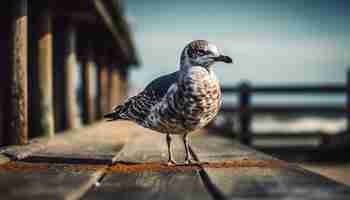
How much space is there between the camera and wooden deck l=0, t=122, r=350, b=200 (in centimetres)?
274

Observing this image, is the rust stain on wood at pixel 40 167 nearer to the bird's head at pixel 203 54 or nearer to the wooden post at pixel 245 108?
the bird's head at pixel 203 54

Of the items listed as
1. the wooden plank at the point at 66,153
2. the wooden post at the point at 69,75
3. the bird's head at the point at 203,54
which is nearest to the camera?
the bird's head at the point at 203,54

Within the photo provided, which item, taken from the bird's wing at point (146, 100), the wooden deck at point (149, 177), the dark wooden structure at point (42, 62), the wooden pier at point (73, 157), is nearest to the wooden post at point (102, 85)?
the dark wooden structure at point (42, 62)

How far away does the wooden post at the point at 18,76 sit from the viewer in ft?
17.2

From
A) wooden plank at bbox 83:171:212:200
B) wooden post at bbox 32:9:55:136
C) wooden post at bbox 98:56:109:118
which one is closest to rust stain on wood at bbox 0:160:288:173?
wooden plank at bbox 83:171:212:200

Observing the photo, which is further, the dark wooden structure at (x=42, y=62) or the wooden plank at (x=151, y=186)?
the dark wooden structure at (x=42, y=62)

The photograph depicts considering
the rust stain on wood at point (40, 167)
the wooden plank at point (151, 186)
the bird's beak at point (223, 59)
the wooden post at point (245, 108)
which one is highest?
the bird's beak at point (223, 59)

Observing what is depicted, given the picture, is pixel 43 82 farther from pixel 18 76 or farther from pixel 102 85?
pixel 102 85

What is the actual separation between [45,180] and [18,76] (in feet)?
7.54

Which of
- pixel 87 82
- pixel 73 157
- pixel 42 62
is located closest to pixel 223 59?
pixel 73 157

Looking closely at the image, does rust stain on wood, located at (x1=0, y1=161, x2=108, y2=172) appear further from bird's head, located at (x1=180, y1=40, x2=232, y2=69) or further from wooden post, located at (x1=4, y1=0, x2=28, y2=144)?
wooden post, located at (x1=4, y1=0, x2=28, y2=144)

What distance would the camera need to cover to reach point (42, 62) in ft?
20.9

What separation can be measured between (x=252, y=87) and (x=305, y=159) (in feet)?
5.77

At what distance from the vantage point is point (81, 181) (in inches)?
123
